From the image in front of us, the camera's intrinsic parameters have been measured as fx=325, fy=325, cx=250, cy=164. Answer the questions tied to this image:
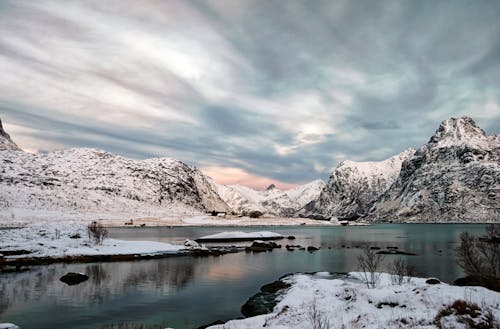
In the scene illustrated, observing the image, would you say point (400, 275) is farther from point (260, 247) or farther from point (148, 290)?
point (260, 247)

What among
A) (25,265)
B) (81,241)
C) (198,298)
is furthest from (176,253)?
(198,298)

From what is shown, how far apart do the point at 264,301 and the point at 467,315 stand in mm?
17747

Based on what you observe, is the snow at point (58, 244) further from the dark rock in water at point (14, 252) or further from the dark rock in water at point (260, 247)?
the dark rock in water at point (260, 247)

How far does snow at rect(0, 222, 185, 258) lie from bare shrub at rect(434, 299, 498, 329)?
177 ft

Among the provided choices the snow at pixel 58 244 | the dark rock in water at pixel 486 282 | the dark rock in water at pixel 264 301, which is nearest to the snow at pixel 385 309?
the dark rock in water at pixel 486 282

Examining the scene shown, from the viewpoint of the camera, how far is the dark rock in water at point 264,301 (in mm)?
24587

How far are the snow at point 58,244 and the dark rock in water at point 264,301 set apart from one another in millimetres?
34234

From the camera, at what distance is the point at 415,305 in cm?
1433

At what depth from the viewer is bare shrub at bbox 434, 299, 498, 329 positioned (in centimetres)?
1162

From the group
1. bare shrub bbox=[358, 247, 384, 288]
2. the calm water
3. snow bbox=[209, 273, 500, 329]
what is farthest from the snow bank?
snow bbox=[209, 273, 500, 329]

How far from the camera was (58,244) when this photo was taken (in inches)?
2205

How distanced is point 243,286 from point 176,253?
2970cm

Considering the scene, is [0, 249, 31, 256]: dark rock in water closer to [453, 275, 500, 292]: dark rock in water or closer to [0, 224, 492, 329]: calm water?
[0, 224, 492, 329]: calm water

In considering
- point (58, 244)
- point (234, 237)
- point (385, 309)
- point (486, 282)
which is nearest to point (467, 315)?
point (385, 309)
